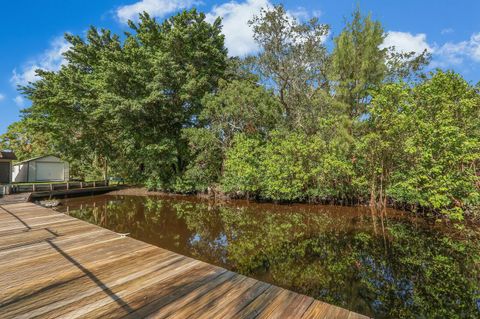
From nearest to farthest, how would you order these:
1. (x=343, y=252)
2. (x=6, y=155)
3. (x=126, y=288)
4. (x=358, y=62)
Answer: (x=126, y=288), (x=343, y=252), (x=358, y=62), (x=6, y=155)

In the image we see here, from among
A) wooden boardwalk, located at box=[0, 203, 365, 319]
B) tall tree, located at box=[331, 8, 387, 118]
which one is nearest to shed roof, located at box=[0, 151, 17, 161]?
wooden boardwalk, located at box=[0, 203, 365, 319]

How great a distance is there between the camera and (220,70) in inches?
660

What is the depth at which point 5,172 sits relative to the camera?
1908cm

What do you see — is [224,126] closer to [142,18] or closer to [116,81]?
[116,81]

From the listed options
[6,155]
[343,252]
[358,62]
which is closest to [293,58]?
[358,62]

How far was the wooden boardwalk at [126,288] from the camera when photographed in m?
2.10

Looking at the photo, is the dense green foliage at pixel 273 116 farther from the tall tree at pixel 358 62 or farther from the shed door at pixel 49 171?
the shed door at pixel 49 171

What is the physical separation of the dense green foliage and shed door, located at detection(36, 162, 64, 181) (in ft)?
13.1

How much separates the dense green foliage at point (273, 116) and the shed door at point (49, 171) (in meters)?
3.99

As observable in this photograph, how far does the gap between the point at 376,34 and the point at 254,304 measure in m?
13.9

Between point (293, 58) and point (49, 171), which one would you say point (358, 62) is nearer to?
point (293, 58)

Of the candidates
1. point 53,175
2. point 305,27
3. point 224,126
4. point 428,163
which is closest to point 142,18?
point 224,126

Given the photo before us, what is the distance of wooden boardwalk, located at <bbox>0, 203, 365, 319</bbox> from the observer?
6.88 ft

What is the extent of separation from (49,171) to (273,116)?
870 inches
